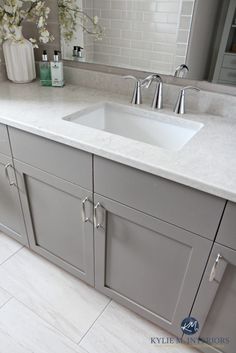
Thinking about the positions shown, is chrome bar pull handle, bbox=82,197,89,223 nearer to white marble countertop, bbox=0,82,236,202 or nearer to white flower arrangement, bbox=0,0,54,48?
white marble countertop, bbox=0,82,236,202

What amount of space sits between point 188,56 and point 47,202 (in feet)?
3.18

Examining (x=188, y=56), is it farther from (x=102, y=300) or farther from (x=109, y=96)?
(x=102, y=300)

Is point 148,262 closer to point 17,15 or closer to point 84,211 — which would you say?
point 84,211

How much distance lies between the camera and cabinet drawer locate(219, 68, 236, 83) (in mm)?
1118

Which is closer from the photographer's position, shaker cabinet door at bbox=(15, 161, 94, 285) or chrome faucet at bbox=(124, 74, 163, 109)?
shaker cabinet door at bbox=(15, 161, 94, 285)

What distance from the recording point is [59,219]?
48.4 inches

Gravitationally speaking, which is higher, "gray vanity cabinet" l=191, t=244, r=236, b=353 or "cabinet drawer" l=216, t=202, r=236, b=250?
"cabinet drawer" l=216, t=202, r=236, b=250

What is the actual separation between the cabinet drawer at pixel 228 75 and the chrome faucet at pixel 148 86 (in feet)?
0.90

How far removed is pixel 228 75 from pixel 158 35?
15.4 inches

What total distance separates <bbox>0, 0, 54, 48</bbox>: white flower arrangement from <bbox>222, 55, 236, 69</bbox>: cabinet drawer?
93 centimetres

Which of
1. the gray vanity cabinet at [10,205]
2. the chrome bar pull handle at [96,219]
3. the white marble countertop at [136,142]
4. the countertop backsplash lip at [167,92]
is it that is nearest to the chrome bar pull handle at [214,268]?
the white marble countertop at [136,142]

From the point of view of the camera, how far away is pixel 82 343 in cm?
121

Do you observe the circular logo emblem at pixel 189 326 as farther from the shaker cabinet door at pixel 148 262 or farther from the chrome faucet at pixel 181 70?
the chrome faucet at pixel 181 70

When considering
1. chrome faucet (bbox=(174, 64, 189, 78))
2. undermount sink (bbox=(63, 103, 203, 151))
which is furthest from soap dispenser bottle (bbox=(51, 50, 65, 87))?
chrome faucet (bbox=(174, 64, 189, 78))
